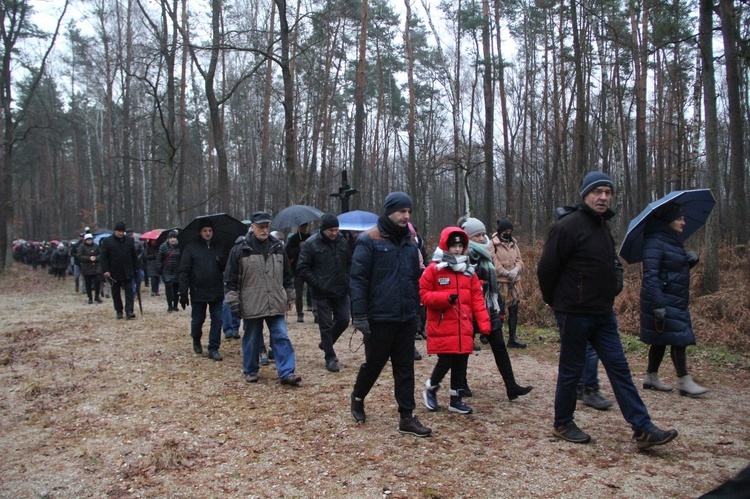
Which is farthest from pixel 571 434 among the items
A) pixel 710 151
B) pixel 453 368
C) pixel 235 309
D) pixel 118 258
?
pixel 118 258

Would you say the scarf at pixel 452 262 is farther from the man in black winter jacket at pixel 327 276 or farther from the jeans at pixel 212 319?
the jeans at pixel 212 319

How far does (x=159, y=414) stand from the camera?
586cm

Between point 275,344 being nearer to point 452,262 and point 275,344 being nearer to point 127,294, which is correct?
point 452,262

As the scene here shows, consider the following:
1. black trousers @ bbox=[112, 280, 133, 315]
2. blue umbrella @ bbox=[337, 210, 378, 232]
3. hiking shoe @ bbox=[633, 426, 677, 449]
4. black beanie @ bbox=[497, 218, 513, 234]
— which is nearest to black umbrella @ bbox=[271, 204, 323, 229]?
blue umbrella @ bbox=[337, 210, 378, 232]

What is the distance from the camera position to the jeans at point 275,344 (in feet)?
22.1

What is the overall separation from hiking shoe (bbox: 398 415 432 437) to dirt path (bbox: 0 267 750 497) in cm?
6

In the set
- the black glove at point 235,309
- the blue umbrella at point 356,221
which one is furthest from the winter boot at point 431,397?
the blue umbrella at point 356,221

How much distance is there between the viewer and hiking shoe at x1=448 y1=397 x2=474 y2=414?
5531 mm

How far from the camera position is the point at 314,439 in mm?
4984

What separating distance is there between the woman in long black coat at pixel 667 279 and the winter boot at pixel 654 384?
1.82ft

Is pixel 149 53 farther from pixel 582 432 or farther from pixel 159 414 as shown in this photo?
pixel 582 432

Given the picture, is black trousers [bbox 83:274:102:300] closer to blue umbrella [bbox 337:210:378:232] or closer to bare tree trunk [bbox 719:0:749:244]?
blue umbrella [bbox 337:210:378:232]

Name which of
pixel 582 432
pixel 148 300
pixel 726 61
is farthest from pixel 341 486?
pixel 148 300

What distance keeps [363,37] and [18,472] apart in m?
17.9
